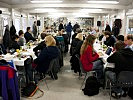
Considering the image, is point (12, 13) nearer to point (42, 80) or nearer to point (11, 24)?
point (11, 24)

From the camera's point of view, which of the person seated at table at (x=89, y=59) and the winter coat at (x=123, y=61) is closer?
the winter coat at (x=123, y=61)

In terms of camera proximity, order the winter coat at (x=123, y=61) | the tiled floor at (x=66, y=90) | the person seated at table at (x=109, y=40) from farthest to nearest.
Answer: the person seated at table at (x=109, y=40) → the tiled floor at (x=66, y=90) → the winter coat at (x=123, y=61)

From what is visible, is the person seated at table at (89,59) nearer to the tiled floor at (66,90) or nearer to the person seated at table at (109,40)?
the tiled floor at (66,90)

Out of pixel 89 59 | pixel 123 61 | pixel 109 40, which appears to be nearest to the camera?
pixel 123 61

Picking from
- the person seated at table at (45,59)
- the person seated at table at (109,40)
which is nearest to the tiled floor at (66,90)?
the person seated at table at (45,59)

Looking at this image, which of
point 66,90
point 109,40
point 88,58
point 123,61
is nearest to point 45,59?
point 66,90

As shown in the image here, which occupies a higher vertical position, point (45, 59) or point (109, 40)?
point (109, 40)

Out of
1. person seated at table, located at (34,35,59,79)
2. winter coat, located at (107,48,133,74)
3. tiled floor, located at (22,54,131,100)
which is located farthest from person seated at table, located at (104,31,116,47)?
winter coat, located at (107,48,133,74)

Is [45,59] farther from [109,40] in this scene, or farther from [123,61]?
[109,40]

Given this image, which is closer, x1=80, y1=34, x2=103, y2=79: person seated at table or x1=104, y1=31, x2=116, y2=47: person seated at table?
x1=80, y1=34, x2=103, y2=79: person seated at table

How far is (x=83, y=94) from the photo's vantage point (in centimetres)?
399

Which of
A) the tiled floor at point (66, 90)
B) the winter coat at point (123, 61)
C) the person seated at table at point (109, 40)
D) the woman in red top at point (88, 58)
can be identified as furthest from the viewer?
the person seated at table at point (109, 40)

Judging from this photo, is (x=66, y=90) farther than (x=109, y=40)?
No

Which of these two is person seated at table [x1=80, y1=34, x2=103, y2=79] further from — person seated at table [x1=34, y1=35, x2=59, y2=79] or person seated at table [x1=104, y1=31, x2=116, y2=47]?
person seated at table [x1=104, y1=31, x2=116, y2=47]
